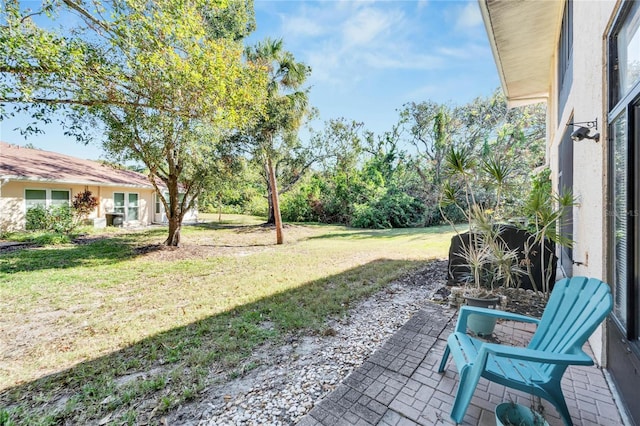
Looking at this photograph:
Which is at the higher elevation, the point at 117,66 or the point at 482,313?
the point at 117,66

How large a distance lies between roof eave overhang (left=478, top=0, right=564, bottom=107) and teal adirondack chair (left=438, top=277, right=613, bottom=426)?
4183 mm

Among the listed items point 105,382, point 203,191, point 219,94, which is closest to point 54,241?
point 203,191

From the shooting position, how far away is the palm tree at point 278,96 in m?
9.41

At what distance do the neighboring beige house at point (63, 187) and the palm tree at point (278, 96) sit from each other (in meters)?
5.69

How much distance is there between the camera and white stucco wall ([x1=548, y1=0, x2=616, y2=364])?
91.7 inches

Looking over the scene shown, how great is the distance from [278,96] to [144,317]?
317 inches

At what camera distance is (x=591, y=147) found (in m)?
2.71

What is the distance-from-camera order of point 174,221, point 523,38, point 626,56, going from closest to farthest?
point 626,56, point 523,38, point 174,221

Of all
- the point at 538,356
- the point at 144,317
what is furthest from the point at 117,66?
the point at 538,356

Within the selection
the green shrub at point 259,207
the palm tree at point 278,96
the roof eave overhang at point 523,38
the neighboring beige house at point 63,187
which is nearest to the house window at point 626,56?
Result: the roof eave overhang at point 523,38

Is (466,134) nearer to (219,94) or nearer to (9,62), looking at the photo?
(219,94)

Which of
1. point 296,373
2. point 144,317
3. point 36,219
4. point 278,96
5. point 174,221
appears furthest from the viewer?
point 36,219

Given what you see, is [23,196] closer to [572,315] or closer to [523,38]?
[572,315]

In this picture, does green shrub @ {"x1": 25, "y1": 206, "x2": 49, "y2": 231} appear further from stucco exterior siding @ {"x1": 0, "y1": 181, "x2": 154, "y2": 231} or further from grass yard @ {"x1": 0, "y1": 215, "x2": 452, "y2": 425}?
grass yard @ {"x1": 0, "y1": 215, "x2": 452, "y2": 425}
